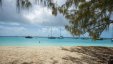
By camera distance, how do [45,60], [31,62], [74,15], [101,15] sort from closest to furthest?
[31,62]
[45,60]
[101,15]
[74,15]

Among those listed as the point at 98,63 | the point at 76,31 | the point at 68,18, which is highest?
the point at 68,18

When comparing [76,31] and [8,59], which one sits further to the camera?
[76,31]

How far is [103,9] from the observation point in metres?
9.66

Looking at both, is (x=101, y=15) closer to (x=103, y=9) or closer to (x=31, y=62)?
(x=103, y=9)

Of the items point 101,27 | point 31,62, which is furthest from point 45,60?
point 101,27

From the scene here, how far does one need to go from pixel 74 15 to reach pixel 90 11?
5.04ft

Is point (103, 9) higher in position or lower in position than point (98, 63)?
higher

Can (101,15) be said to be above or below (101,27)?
above

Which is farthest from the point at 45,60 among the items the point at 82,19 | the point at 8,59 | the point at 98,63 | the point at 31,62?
the point at 82,19

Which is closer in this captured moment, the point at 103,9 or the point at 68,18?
the point at 103,9

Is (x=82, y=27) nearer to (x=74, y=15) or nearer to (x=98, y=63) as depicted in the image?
(x=74, y=15)

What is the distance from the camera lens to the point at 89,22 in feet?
34.8

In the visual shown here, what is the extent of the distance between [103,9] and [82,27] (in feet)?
5.87

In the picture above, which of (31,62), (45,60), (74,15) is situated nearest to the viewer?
(31,62)
